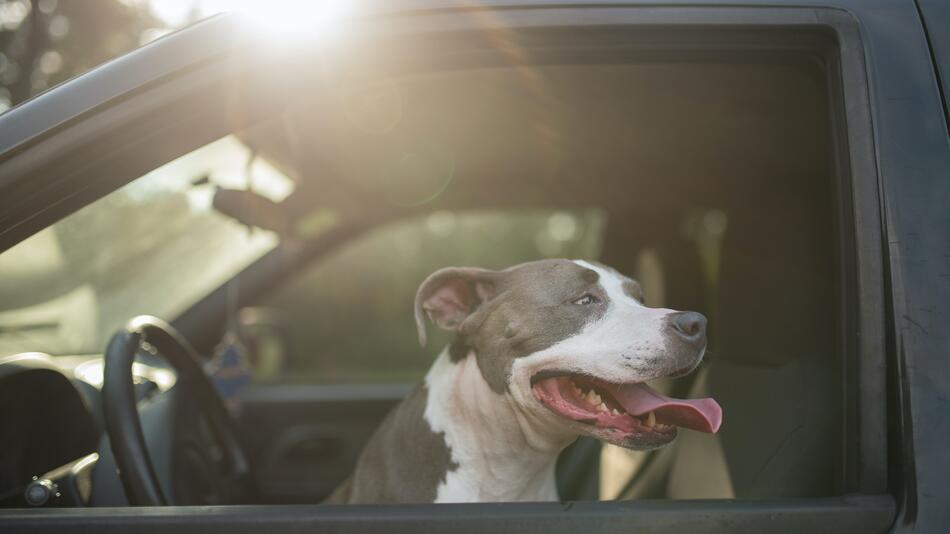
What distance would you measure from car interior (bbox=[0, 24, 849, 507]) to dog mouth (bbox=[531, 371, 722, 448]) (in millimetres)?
229

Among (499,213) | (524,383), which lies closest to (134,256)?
(524,383)

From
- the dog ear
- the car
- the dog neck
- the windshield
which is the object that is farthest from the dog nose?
the windshield

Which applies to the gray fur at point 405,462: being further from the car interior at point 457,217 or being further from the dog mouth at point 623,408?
the car interior at point 457,217

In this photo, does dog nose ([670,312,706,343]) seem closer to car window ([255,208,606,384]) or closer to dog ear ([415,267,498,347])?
dog ear ([415,267,498,347])

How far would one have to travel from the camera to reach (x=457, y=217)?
14.6 ft

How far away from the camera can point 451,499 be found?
6.52 feet

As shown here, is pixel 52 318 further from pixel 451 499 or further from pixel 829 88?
pixel 829 88

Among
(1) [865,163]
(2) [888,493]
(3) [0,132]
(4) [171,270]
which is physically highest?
(3) [0,132]

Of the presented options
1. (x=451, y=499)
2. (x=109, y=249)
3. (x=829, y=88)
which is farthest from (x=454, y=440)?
(x=109, y=249)

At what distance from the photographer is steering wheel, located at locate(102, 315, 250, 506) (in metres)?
1.72

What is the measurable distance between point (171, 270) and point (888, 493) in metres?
2.78

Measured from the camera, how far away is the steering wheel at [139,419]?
1.72m

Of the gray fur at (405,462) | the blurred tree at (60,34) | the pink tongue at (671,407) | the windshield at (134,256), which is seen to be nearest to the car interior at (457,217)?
the windshield at (134,256)

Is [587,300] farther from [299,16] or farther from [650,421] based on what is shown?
[299,16]
